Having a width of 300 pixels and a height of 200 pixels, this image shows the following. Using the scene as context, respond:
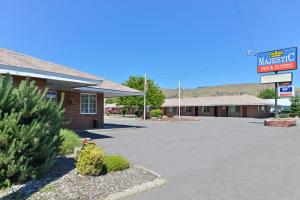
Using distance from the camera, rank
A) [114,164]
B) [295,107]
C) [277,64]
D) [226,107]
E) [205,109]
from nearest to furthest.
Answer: [114,164] → [277,64] → [295,107] → [226,107] → [205,109]

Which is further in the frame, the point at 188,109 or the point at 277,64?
the point at 188,109

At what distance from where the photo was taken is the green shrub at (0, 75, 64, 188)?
493cm

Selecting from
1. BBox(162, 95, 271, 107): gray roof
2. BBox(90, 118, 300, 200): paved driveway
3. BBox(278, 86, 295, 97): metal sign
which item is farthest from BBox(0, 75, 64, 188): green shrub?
BBox(162, 95, 271, 107): gray roof

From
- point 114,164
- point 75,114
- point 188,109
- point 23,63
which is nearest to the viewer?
point 114,164

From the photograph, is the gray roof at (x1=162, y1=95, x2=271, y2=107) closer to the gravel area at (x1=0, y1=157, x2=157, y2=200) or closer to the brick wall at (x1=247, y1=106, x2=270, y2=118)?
the brick wall at (x1=247, y1=106, x2=270, y2=118)

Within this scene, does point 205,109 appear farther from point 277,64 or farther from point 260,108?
point 277,64

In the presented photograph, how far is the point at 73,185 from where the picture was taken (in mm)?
5180

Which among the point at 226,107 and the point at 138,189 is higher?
the point at 226,107

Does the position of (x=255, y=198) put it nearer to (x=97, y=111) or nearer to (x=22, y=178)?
(x=22, y=178)

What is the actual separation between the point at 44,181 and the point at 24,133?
1144 millimetres

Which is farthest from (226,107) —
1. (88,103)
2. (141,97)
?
(88,103)

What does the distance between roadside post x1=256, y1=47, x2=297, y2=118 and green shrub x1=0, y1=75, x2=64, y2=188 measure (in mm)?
28633

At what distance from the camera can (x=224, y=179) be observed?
646 centimetres

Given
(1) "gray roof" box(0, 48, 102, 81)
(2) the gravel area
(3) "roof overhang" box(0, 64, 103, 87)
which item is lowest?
(2) the gravel area
